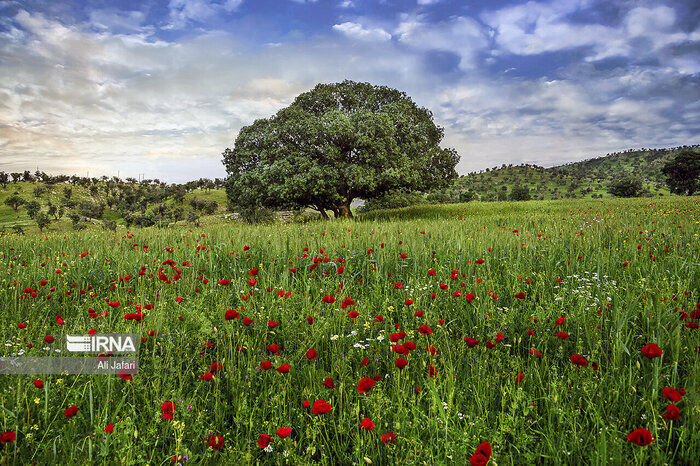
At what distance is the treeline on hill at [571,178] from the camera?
97312 millimetres

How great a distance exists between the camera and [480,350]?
2.82 m

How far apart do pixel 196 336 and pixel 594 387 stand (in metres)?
3.13

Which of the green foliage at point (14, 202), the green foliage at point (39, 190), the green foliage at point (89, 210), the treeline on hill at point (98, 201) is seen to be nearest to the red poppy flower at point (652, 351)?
the treeline on hill at point (98, 201)

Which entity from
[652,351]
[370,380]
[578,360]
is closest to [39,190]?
[370,380]

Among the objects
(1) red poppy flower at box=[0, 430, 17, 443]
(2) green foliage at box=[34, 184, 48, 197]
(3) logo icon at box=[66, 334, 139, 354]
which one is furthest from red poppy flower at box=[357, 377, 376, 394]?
(2) green foliage at box=[34, 184, 48, 197]

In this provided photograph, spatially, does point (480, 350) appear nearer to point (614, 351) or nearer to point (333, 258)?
point (614, 351)

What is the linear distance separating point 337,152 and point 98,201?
106 m

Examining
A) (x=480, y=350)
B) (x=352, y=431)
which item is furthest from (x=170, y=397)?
(x=480, y=350)

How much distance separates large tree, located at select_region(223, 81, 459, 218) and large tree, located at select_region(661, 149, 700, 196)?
3191 inches

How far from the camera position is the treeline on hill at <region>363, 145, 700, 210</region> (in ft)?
319

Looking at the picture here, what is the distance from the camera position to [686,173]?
71.2 m

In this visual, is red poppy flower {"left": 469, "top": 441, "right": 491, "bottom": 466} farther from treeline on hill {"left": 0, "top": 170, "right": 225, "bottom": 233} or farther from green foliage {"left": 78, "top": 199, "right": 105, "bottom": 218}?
green foliage {"left": 78, "top": 199, "right": 105, "bottom": 218}

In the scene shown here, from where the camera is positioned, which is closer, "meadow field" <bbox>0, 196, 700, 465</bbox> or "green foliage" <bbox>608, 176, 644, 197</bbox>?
"meadow field" <bbox>0, 196, 700, 465</bbox>

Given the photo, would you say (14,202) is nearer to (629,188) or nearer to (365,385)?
(365,385)
